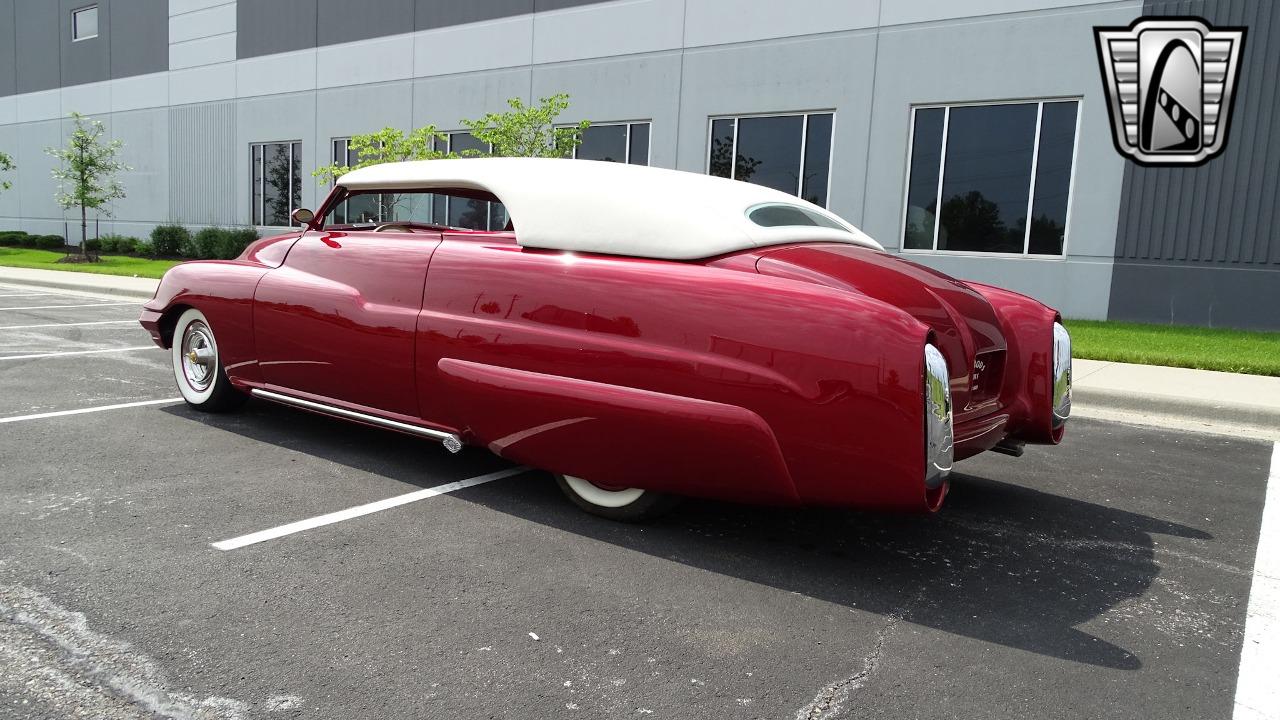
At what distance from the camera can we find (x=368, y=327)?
4.30 meters

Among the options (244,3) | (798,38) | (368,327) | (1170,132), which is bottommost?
(368,327)

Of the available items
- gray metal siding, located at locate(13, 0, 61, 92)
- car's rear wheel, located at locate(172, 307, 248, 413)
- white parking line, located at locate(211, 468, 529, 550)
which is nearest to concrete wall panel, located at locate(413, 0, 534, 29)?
car's rear wheel, located at locate(172, 307, 248, 413)

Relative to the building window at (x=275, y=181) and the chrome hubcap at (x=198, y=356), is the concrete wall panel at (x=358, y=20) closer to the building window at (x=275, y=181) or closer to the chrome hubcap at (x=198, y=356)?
the building window at (x=275, y=181)

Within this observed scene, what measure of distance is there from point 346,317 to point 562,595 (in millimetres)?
2093

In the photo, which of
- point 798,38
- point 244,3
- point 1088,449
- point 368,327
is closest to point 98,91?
point 244,3

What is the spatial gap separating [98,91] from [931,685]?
3235 cm

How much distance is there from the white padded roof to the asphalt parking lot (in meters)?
1.22

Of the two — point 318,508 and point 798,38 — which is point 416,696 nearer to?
point 318,508

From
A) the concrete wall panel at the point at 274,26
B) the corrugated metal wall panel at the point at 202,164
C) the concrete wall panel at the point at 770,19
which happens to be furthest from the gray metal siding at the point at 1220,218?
the corrugated metal wall panel at the point at 202,164

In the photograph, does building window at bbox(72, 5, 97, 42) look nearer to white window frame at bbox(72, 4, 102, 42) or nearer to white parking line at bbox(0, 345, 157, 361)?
white window frame at bbox(72, 4, 102, 42)

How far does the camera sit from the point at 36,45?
29828mm

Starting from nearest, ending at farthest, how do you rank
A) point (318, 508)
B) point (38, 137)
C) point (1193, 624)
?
point (1193, 624) → point (318, 508) → point (38, 137)

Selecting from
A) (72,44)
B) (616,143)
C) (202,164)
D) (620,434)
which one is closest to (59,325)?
(620,434)

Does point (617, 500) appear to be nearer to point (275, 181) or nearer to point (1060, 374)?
point (1060, 374)
